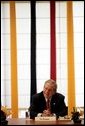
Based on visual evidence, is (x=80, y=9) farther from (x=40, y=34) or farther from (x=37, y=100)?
(x=37, y=100)

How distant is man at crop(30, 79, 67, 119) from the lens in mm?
3571

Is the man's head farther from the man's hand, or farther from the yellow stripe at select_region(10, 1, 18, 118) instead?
the yellow stripe at select_region(10, 1, 18, 118)

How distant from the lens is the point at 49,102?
12.0 feet

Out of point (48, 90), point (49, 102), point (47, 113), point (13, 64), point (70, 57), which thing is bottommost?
point (47, 113)

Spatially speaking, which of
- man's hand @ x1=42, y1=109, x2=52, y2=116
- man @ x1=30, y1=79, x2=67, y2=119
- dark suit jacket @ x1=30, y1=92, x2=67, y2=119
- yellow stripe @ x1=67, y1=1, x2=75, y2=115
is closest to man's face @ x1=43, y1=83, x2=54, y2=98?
man @ x1=30, y1=79, x2=67, y2=119

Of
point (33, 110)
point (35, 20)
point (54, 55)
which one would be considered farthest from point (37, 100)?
point (35, 20)

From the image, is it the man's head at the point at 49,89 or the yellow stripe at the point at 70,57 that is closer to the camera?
the man's head at the point at 49,89

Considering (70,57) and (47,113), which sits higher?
(70,57)

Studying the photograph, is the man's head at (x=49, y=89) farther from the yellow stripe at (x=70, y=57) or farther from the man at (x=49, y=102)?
the yellow stripe at (x=70, y=57)

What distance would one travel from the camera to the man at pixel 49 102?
3571 millimetres

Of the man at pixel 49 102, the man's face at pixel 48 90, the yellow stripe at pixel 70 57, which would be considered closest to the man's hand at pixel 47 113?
the man at pixel 49 102

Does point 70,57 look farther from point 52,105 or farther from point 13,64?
point 52,105

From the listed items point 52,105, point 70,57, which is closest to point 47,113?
point 52,105

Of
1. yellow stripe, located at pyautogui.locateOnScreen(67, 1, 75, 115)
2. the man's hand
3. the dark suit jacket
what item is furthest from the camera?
yellow stripe, located at pyautogui.locateOnScreen(67, 1, 75, 115)
